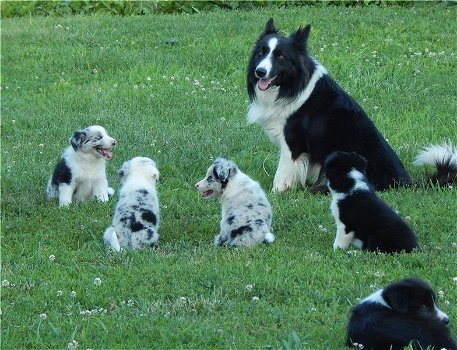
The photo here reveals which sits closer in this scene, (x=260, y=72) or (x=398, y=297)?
(x=398, y=297)

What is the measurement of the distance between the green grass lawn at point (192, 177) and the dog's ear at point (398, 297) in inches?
18.4

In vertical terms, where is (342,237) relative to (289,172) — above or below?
above

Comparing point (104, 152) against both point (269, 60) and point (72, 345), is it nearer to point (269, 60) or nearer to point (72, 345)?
point (269, 60)

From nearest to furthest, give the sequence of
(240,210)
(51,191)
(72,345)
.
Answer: (72,345) < (240,210) < (51,191)

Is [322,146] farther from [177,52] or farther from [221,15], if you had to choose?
[221,15]

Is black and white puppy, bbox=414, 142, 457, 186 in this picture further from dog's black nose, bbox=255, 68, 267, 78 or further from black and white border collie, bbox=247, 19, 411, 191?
dog's black nose, bbox=255, 68, 267, 78

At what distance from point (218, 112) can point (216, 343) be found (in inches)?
293

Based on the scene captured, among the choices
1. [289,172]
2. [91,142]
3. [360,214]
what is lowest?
[289,172]

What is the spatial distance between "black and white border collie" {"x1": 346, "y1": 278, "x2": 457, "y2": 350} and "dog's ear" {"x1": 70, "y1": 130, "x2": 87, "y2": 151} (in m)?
4.46

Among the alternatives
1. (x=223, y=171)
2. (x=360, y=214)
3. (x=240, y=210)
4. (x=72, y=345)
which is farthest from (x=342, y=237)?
(x=72, y=345)

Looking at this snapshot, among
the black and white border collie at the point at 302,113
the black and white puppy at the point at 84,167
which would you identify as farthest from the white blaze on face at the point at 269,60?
the black and white puppy at the point at 84,167

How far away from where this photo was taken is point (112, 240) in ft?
26.0

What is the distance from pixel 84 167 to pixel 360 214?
3.02m

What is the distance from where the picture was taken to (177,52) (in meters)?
16.1
